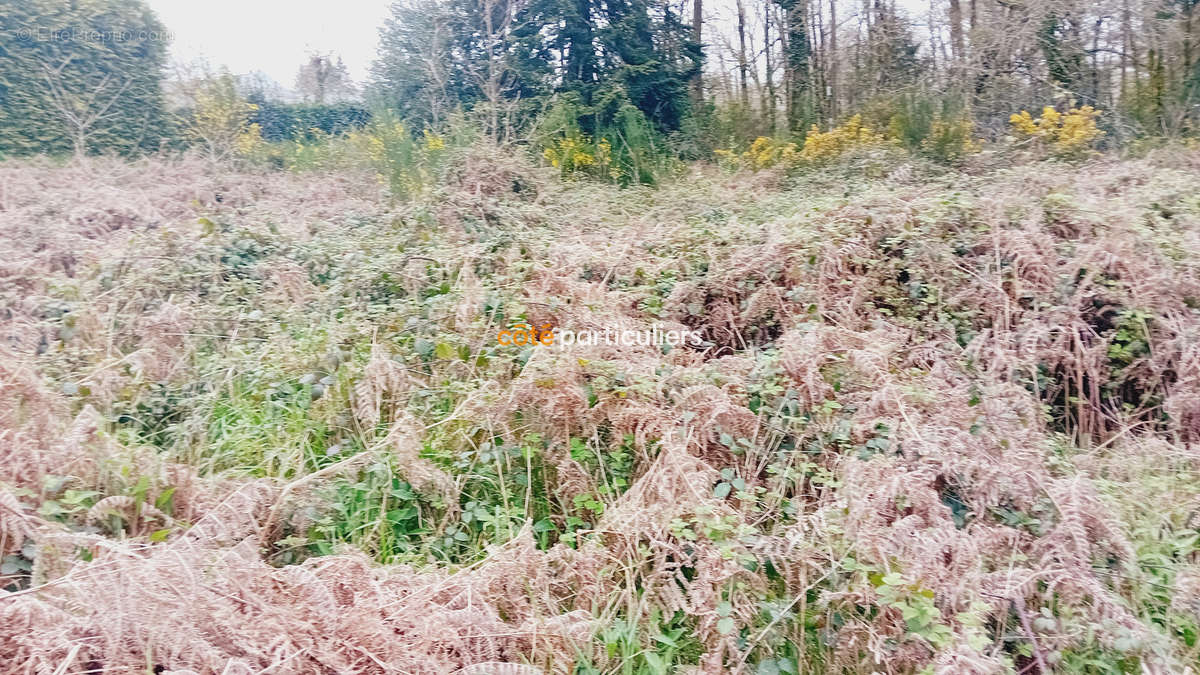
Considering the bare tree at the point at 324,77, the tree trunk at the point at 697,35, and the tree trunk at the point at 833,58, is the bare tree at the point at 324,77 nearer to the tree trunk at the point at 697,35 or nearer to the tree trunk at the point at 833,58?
the tree trunk at the point at 697,35

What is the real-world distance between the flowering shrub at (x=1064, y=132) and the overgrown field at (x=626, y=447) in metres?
2.36

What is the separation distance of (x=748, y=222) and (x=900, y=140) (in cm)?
363

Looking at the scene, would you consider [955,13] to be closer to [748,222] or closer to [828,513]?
[748,222]

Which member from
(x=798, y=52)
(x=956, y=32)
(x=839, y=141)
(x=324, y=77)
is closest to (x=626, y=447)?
(x=839, y=141)

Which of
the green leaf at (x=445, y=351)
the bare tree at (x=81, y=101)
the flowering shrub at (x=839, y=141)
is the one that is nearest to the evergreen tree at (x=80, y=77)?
the bare tree at (x=81, y=101)

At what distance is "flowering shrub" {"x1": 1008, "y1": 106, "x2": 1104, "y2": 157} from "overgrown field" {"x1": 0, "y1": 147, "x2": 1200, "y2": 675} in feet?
7.74

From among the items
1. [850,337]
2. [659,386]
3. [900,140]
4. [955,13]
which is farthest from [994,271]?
[955,13]

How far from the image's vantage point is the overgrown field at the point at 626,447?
2.03 meters

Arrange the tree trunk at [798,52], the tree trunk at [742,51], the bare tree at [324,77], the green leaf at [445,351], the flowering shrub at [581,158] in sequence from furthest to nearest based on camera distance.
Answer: the bare tree at [324,77], the tree trunk at [742,51], the tree trunk at [798,52], the flowering shrub at [581,158], the green leaf at [445,351]

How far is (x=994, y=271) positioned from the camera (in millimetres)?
3967

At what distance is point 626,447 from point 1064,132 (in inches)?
283

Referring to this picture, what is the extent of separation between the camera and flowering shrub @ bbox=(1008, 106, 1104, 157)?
7.18 metres

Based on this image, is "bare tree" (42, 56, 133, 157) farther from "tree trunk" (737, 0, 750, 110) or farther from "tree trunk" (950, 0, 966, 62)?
"tree trunk" (950, 0, 966, 62)

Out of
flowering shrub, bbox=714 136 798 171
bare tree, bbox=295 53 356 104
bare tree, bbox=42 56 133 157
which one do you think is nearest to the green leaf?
flowering shrub, bbox=714 136 798 171
